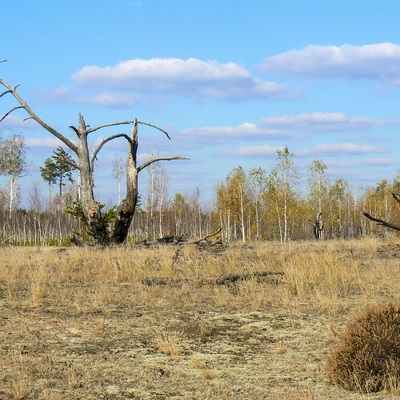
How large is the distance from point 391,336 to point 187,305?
182 inches

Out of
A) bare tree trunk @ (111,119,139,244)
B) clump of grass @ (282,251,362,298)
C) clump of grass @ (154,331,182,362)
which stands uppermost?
bare tree trunk @ (111,119,139,244)

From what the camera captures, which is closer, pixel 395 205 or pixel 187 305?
pixel 187 305

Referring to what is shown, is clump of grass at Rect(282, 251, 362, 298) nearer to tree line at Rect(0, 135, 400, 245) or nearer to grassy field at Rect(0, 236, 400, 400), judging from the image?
grassy field at Rect(0, 236, 400, 400)

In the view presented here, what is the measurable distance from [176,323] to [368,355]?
359 cm

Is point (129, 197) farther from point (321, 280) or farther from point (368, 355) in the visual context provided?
point (368, 355)

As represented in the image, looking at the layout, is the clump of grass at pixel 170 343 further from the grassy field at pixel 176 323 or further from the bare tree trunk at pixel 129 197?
the bare tree trunk at pixel 129 197

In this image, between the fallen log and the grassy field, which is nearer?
the grassy field

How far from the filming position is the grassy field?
6523 millimetres

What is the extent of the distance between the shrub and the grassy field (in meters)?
0.15

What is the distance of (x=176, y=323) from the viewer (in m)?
9.25

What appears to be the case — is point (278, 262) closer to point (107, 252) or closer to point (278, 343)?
point (107, 252)

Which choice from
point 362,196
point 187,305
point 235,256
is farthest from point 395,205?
point 187,305

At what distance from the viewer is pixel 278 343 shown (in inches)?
324

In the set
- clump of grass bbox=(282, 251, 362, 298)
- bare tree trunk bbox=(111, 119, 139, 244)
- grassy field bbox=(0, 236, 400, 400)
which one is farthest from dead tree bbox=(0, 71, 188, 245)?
clump of grass bbox=(282, 251, 362, 298)
